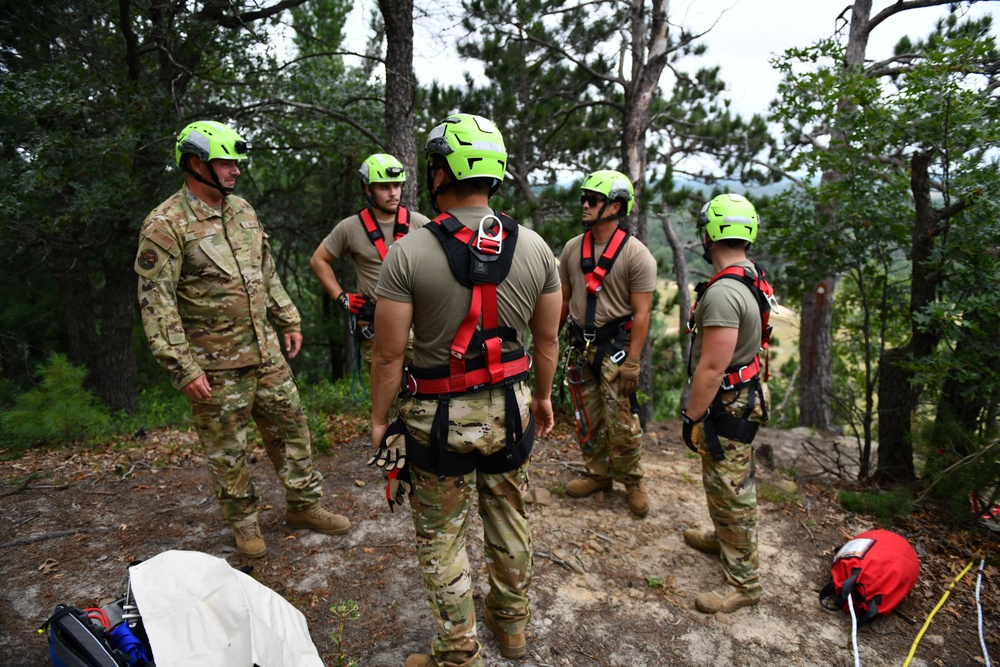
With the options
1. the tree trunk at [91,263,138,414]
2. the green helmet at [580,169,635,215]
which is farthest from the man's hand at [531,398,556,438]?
the tree trunk at [91,263,138,414]

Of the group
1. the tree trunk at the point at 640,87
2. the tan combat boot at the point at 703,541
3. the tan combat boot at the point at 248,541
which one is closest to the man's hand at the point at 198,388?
the tan combat boot at the point at 248,541

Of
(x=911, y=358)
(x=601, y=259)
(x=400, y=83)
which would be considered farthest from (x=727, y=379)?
(x=400, y=83)

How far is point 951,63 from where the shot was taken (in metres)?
4.40

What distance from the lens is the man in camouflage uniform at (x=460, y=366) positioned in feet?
8.30

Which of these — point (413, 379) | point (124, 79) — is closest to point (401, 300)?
point (413, 379)

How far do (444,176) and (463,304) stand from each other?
63 cm

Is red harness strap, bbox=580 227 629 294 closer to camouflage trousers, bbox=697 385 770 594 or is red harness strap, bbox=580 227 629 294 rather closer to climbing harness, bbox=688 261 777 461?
climbing harness, bbox=688 261 777 461

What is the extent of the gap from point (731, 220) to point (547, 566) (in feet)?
8.94

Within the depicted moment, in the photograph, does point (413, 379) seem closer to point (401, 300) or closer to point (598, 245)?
point (401, 300)

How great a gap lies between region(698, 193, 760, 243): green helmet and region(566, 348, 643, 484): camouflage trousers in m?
1.43

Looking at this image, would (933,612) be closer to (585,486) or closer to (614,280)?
(585,486)

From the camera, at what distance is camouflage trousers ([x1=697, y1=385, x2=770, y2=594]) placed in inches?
144

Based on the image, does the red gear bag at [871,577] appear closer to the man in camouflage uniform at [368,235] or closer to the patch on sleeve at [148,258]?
the man in camouflage uniform at [368,235]

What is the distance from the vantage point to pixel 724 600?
12.1 feet
